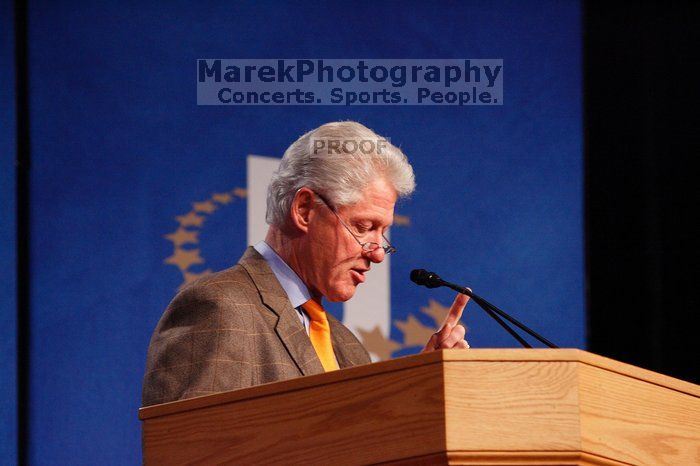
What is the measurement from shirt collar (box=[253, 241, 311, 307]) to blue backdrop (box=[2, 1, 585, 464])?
79 centimetres

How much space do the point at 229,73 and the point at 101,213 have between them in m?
0.55

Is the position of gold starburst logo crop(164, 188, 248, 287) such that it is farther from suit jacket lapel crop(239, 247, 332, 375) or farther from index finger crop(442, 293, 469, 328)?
index finger crop(442, 293, 469, 328)

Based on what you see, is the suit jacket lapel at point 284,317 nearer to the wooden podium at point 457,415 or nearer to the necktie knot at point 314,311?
the necktie knot at point 314,311

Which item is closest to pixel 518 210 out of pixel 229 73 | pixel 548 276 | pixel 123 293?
pixel 548 276

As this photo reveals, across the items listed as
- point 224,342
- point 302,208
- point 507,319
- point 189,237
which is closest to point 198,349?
point 224,342

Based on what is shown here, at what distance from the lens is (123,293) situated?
310 centimetres

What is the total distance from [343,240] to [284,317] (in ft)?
1.09

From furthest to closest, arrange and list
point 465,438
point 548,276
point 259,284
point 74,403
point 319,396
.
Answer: point 548,276 → point 74,403 → point 259,284 → point 319,396 → point 465,438

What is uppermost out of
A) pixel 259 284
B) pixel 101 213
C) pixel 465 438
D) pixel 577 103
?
pixel 577 103

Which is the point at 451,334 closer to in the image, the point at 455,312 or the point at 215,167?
the point at 455,312

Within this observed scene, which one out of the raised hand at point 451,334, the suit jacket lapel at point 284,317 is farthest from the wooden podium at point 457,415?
the raised hand at point 451,334

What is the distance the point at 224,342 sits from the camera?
1981mm

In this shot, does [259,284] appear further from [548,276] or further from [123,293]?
[548,276]

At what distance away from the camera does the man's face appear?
2.40 metres
